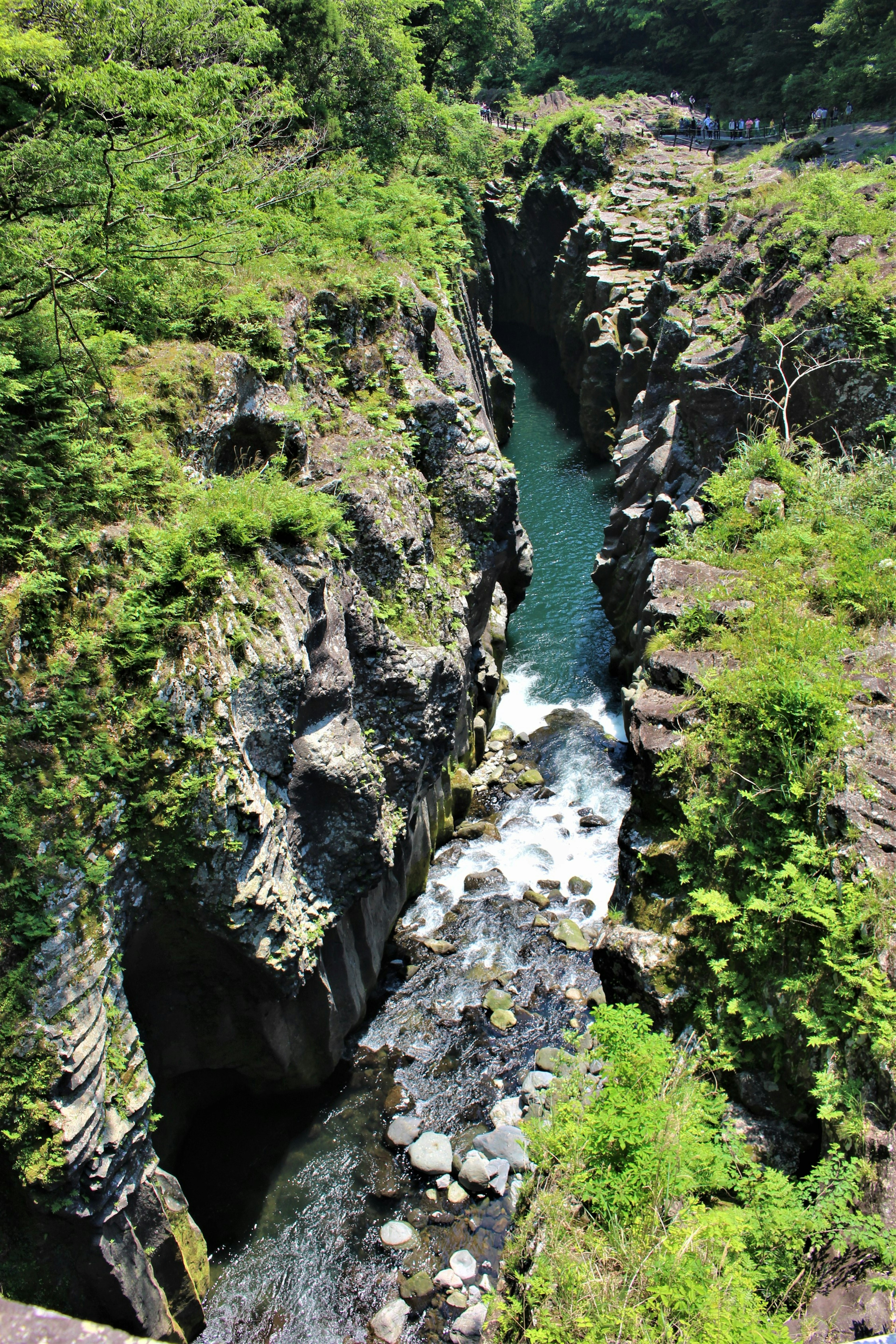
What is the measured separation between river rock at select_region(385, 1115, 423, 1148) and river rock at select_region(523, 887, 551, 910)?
5.22 metres

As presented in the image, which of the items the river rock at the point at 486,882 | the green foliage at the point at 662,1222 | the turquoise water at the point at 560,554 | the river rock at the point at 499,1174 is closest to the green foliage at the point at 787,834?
the green foliage at the point at 662,1222

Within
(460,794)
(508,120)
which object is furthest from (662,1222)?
(508,120)

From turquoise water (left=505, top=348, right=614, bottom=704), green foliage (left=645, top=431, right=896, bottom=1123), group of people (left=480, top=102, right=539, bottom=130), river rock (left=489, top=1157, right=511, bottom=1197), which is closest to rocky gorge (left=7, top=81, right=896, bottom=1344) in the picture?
river rock (left=489, top=1157, right=511, bottom=1197)

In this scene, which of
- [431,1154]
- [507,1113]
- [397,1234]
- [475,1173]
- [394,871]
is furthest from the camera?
[394,871]

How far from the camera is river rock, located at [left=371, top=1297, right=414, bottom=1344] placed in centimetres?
984

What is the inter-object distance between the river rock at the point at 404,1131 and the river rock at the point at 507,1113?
121 centimetres

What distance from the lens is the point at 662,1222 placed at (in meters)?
7.18

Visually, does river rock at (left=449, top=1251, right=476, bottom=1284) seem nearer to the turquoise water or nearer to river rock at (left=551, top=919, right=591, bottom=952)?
river rock at (left=551, top=919, right=591, bottom=952)

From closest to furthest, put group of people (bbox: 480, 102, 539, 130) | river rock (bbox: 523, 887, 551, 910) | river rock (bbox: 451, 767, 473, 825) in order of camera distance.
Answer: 1. river rock (bbox: 523, 887, 551, 910)
2. river rock (bbox: 451, 767, 473, 825)
3. group of people (bbox: 480, 102, 539, 130)

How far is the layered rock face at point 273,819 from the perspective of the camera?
7.99 m

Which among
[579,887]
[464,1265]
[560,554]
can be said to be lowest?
[579,887]

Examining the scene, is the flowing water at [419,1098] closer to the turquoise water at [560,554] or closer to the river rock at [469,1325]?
the river rock at [469,1325]

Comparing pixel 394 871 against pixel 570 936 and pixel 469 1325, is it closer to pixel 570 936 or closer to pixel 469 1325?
pixel 570 936

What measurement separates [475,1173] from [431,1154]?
30.0 inches
